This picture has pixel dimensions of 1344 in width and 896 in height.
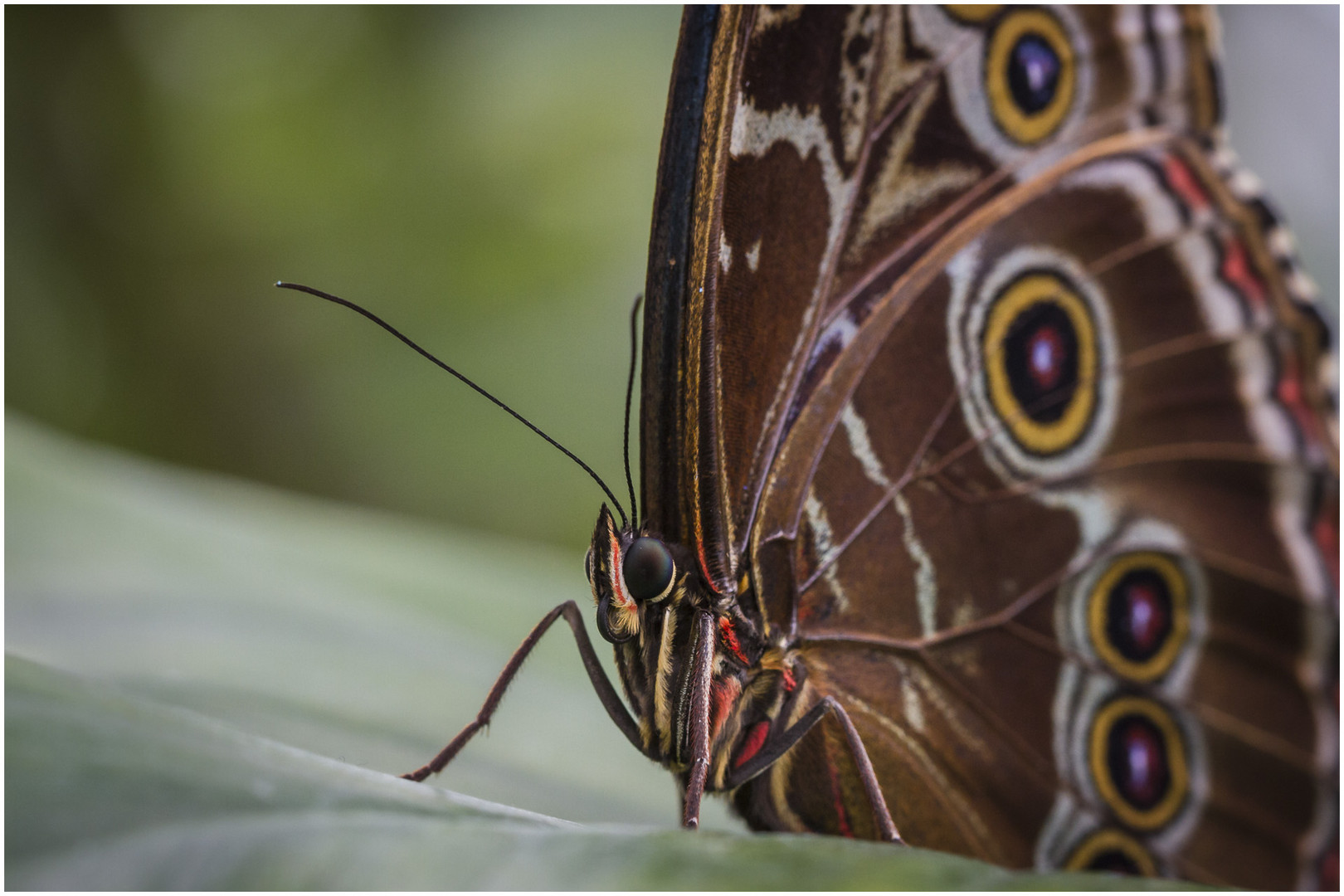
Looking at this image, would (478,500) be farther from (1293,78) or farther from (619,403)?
(1293,78)

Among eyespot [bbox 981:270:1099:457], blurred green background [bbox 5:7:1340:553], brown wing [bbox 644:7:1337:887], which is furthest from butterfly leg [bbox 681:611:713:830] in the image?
blurred green background [bbox 5:7:1340:553]

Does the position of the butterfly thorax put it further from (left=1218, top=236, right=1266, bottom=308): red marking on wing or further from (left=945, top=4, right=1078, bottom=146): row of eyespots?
(left=1218, top=236, right=1266, bottom=308): red marking on wing

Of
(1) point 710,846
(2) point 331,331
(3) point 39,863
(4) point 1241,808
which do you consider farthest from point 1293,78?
(3) point 39,863

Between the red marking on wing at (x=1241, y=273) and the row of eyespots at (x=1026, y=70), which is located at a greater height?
the row of eyespots at (x=1026, y=70)

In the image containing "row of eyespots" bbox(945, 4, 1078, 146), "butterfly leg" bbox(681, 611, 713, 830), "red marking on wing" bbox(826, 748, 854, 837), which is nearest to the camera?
"butterfly leg" bbox(681, 611, 713, 830)

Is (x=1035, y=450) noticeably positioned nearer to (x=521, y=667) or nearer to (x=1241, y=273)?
(x=1241, y=273)

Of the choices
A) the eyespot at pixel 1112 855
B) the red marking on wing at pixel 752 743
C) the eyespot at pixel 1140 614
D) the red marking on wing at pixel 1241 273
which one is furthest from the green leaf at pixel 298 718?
the red marking on wing at pixel 1241 273

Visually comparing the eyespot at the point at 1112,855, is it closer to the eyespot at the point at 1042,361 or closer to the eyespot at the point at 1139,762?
the eyespot at the point at 1139,762

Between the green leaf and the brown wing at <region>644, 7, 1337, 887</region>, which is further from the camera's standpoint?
the brown wing at <region>644, 7, 1337, 887</region>
